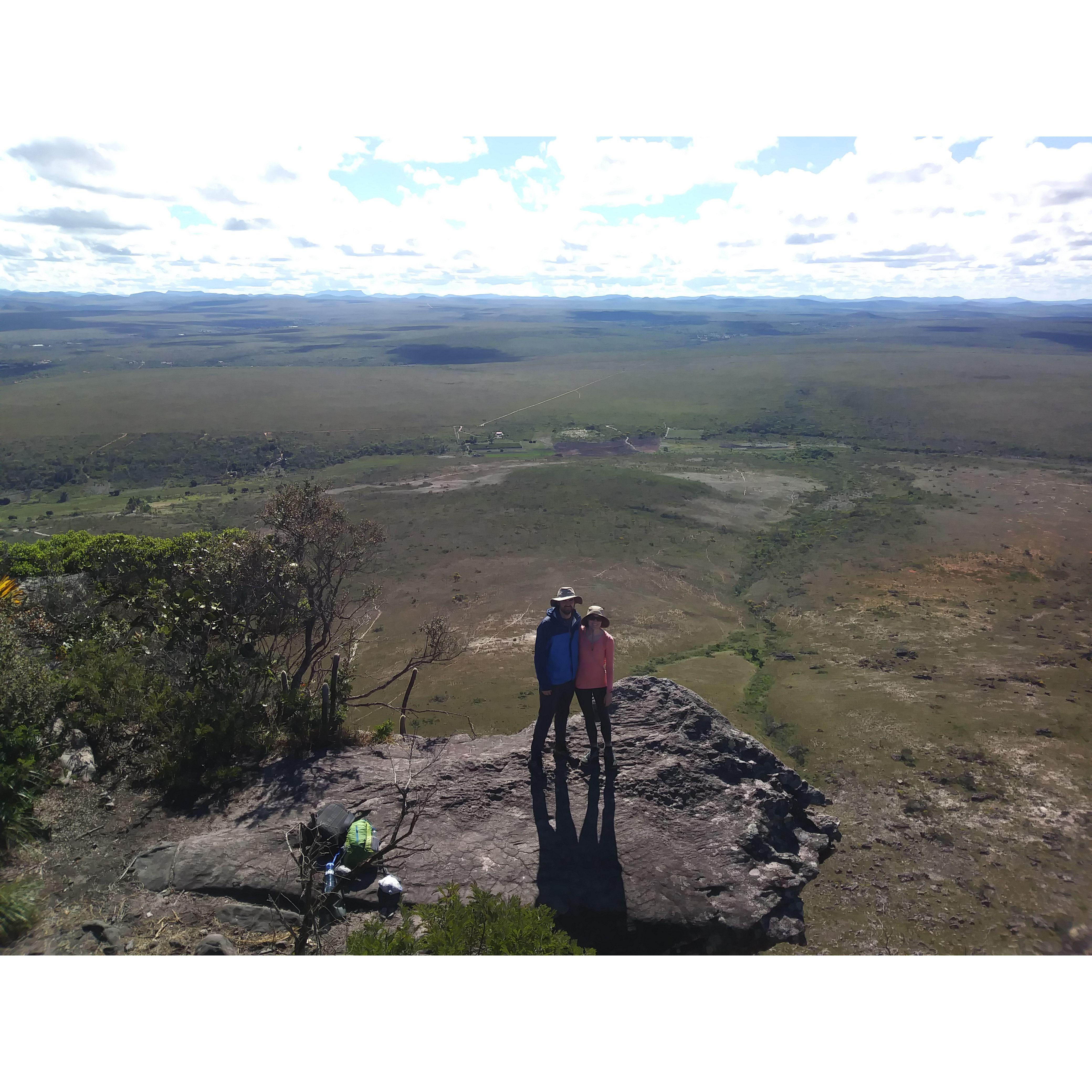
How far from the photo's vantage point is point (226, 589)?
916 cm

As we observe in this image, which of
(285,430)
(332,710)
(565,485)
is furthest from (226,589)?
(285,430)

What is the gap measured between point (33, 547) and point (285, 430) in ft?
210

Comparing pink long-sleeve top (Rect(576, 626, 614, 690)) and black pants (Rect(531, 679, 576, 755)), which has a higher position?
pink long-sleeve top (Rect(576, 626, 614, 690))

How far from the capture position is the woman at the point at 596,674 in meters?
6.75

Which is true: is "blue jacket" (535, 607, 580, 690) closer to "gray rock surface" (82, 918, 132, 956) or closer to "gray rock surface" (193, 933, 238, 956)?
"gray rock surface" (193, 933, 238, 956)

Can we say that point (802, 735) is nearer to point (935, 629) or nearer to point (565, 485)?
point (935, 629)

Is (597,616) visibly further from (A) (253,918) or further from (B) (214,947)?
(B) (214,947)

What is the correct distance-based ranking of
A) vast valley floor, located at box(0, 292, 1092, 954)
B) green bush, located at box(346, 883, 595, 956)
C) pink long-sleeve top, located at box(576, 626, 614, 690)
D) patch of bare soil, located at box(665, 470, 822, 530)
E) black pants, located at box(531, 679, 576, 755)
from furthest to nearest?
patch of bare soil, located at box(665, 470, 822, 530) → vast valley floor, located at box(0, 292, 1092, 954) → black pants, located at box(531, 679, 576, 755) → pink long-sleeve top, located at box(576, 626, 614, 690) → green bush, located at box(346, 883, 595, 956)

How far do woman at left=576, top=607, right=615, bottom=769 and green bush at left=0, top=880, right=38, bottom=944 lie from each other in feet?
14.8

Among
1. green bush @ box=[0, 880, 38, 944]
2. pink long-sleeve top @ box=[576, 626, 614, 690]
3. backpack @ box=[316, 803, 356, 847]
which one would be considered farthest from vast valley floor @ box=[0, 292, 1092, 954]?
pink long-sleeve top @ box=[576, 626, 614, 690]

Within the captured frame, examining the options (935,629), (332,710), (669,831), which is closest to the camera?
(669,831)

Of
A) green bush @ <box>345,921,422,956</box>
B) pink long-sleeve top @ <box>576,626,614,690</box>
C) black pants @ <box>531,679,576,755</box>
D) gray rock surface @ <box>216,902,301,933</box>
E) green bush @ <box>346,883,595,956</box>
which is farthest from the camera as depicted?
black pants @ <box>531,679,576,755</box>

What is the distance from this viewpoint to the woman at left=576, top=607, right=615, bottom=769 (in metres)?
6.75

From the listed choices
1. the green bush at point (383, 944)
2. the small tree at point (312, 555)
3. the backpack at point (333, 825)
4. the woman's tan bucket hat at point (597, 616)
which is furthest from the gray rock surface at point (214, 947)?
the small tree at point (312, 555)
